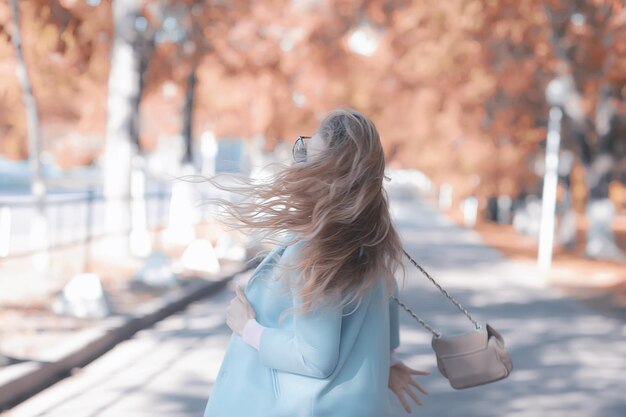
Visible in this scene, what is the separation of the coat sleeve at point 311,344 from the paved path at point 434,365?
1.95m

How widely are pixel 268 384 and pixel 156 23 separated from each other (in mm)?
15163

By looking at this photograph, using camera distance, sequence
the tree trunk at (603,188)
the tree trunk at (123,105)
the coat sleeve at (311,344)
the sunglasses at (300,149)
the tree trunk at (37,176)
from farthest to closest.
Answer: the tree trunk at (603,188) < the tree trunk at (123,105) < the tree trunk at (37,176) < the sunglasses at (300,149) < the coat sleeve at (311,344)

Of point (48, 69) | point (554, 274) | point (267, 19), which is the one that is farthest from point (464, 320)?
point (267, 19)

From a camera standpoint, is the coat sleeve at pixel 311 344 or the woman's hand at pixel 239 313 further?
the woman's hand at pixel 239 313

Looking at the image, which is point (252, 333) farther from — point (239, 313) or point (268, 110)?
point (268, 110)

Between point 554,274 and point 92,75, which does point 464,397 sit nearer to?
point 554,274

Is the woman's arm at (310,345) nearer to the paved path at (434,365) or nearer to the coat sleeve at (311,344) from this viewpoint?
the coat sleeve at (311,344)

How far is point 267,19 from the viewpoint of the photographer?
2783 centimetres

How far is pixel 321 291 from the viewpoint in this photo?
8.69 feet

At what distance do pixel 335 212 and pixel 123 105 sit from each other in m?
14.9

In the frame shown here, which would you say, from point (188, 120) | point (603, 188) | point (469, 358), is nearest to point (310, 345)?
point (469, 358)

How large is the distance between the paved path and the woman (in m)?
1.82

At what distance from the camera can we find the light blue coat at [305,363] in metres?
2.67

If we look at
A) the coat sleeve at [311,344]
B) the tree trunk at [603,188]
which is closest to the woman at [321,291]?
the coat sleeve at [311,344]
